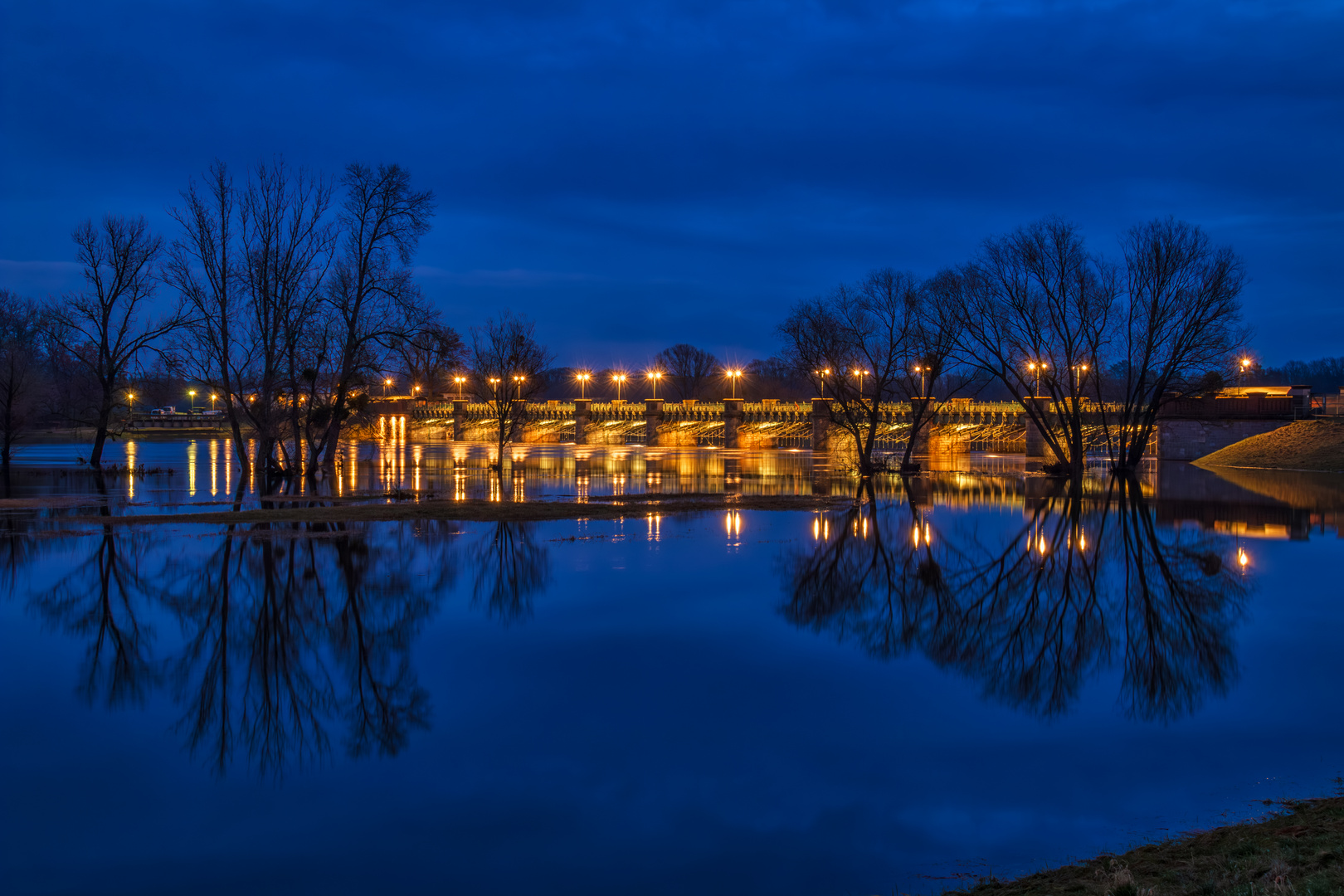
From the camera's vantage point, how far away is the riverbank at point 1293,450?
209 ft

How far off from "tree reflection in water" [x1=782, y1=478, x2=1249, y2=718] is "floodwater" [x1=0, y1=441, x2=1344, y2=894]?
106mm

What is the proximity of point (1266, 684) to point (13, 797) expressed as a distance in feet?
45.9

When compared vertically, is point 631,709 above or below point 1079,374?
below

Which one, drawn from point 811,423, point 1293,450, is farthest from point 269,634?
point 811,423

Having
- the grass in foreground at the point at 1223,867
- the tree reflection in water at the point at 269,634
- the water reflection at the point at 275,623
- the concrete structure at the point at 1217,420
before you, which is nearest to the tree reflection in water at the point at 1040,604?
the grass in foreground at the point at 1223,867

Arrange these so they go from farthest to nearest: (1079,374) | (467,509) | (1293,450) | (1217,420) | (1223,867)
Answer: (1217,420) → (1293,450) → (1079,374) → (467,509) → (1223,867)

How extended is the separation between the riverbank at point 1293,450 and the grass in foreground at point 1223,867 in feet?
204

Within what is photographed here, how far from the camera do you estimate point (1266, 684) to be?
1340 cm

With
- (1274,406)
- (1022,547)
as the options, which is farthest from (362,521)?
(1274,406)

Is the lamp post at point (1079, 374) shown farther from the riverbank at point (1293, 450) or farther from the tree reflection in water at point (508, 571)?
the tree reflection in water at point (508, 571)

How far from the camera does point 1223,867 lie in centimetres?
723

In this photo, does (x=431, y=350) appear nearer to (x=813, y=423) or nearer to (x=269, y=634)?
(x=269, y=634)

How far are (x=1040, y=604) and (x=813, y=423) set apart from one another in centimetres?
8405

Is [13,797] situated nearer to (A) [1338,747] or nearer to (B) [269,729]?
(B) [269,729]
